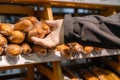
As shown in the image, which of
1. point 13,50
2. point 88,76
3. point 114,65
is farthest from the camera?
point 114,65

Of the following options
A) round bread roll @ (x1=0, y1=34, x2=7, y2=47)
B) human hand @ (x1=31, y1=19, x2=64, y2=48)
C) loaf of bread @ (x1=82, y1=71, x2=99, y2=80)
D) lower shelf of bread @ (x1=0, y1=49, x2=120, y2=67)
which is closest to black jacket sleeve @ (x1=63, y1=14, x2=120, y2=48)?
human hand @ (x1=31, y1=19, x2=64, y2=48)

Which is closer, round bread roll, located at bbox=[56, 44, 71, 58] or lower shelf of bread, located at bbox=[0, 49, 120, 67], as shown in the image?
lower shelf of bread, located at bbox=[0, 49, 120, 67]

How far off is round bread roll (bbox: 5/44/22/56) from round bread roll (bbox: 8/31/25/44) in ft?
0.08

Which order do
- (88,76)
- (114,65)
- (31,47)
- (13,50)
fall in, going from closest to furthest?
(13,50) → (31,47) → (88,76) → (114,65)

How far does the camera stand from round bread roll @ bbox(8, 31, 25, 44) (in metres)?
0.85

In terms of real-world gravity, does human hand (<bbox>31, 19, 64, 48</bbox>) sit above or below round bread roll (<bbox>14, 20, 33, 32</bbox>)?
below

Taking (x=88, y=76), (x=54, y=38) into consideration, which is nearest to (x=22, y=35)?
(x=54, y=38)

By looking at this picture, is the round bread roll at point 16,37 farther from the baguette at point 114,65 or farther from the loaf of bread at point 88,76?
the baguette at point 114,65

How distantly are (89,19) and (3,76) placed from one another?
792 mm

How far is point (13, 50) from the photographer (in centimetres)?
81

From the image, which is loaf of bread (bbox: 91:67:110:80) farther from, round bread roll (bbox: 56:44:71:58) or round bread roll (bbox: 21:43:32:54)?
round bread roll (bbox: 21:43:32:54)

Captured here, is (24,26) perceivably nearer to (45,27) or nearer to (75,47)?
(45,27)

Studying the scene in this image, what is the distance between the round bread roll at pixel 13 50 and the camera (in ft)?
2.67

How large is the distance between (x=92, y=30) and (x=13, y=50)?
1.09ft
